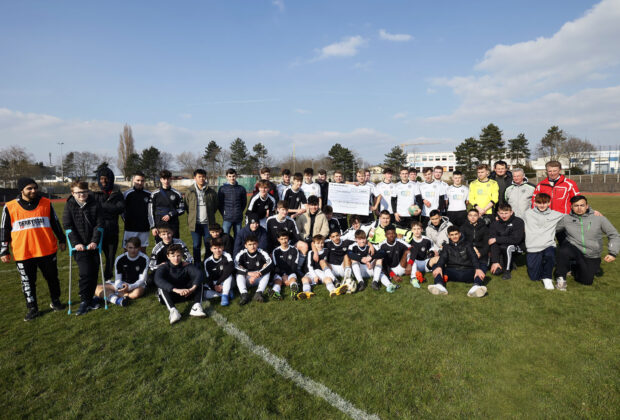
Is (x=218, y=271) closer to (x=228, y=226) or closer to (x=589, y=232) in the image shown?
(x=228, y=226)

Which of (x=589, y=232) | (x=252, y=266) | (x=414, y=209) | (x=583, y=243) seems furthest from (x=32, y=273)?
(x=589, y=232)

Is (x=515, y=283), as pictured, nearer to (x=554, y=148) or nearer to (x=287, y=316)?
(x=287, y=316)

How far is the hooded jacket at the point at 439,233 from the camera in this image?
6.79m

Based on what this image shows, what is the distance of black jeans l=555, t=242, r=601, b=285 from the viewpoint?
574 centimetres

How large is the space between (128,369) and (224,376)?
44.2 inches

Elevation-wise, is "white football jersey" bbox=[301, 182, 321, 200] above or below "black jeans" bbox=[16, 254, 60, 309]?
above

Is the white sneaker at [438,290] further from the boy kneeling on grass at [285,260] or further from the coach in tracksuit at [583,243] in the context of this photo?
the boy kneeling on grass at [285,260]

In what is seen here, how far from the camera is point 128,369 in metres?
3.51

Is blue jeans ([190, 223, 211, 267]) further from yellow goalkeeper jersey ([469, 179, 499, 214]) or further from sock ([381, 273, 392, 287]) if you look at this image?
yellow goalkeeper jersey ([469, 179, 499, 214])

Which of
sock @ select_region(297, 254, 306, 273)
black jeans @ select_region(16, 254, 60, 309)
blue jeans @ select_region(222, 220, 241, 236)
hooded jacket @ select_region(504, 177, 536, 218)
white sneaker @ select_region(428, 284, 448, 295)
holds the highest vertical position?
hooded jacket @ select_region(504, 177, 536, 218)

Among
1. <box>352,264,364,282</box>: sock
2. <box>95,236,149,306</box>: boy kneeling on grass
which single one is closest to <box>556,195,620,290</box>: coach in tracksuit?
<box>352,264,364,282</box>: sock

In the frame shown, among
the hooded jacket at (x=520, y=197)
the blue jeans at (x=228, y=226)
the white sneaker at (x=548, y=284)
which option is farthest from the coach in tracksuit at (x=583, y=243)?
the blue jeans at (x=228, y=226)

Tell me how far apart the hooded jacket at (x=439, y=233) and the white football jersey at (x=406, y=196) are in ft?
3.47

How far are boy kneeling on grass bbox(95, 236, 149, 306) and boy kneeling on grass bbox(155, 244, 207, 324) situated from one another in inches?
30.2
